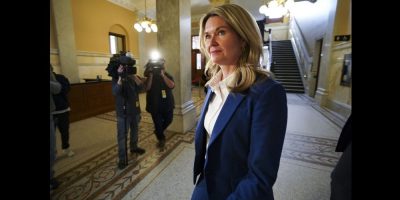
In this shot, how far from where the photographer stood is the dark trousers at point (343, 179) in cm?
94

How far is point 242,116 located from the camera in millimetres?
794

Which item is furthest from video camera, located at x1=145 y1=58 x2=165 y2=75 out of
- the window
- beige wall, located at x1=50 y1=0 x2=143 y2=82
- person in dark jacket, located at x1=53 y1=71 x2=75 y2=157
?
the window

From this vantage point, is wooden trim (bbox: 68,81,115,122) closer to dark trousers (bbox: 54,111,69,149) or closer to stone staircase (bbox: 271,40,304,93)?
dark trousers (bbox: 54,111,69,149)

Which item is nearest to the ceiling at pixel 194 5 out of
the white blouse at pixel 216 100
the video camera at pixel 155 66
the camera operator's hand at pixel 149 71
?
the video camera at pixel 155 66

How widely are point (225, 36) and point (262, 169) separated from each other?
21.8 inches

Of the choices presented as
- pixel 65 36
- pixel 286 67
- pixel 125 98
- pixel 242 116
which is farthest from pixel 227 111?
pixel 286 67

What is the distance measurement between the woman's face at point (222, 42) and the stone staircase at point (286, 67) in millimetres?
9058

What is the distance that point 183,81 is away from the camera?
4070 mm

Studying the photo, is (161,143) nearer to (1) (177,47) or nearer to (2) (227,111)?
(1) (177,47)

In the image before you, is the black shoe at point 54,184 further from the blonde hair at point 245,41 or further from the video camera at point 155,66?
the blonde hair at point 245,41

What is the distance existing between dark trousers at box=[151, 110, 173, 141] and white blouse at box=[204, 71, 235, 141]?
8.24 feet

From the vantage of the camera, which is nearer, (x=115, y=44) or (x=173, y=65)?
(x=173, y=65)
